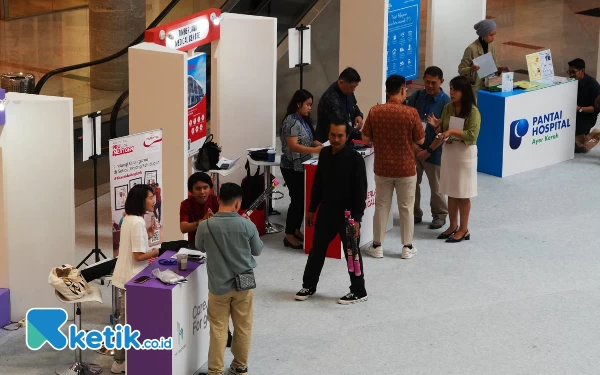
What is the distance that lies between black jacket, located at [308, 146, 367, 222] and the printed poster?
181 inches

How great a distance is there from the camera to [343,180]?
27.8 feet

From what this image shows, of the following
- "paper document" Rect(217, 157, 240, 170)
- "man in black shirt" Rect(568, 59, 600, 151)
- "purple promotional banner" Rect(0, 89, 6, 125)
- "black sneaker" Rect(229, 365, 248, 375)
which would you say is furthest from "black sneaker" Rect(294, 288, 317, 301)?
"man in black shirt" Rect(568, 59, 600, 151)

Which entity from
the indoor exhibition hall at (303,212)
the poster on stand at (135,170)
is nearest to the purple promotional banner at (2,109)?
the indoor exhibition hall at (303,212)

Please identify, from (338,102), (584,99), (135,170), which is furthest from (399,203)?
(584,99)

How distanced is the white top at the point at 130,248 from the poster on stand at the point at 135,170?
40 cm

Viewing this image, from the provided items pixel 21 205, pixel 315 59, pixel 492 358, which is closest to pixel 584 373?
pixel 492 358

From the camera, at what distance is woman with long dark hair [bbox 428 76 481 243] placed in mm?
9812

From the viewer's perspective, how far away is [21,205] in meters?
8.11

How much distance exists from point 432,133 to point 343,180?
2147mm

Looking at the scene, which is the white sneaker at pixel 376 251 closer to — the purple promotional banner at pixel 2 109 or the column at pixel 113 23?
the purple promotional banner at pixel 2 109

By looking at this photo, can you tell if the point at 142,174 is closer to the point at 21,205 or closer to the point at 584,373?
the point at 21,205

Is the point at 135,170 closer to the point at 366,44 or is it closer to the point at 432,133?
the point at 432,133

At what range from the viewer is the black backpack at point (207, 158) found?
385 inches

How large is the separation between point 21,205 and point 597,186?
660 centimetres
